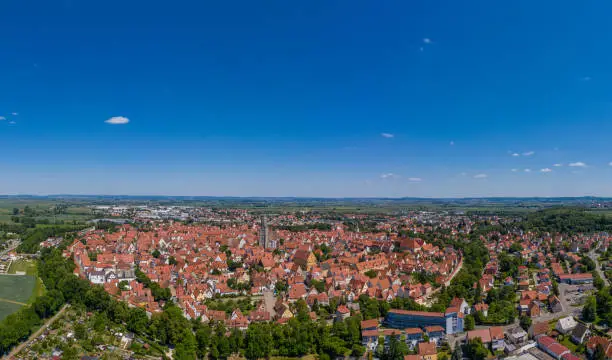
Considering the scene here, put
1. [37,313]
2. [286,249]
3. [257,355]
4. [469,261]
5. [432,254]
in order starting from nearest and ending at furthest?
[257,355] < [37,313] < [469,261] < [432,254] < [286,249]

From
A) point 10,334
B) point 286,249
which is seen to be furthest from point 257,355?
point 286,249

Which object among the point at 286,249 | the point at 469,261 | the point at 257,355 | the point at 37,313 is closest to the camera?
the point at 257,355

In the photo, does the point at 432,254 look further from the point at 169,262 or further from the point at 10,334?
the point at 10,334

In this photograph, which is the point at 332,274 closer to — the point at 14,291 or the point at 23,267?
the point at 14,291

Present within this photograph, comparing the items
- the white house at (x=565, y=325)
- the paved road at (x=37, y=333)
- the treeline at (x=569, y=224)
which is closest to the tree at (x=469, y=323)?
the white house at (x=565, y=325)

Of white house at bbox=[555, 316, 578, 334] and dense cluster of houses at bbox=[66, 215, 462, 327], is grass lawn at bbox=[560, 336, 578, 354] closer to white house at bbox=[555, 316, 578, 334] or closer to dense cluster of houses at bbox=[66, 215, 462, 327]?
white house at bbox=[555, 316, 578, 334]

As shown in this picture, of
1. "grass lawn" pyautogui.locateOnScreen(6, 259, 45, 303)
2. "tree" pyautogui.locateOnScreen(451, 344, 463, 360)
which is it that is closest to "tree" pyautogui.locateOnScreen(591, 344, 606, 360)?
"tree" pyautogui.locateOnScreen(451, 344, 463, 360)
